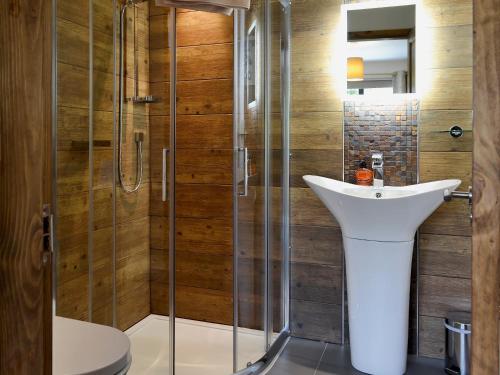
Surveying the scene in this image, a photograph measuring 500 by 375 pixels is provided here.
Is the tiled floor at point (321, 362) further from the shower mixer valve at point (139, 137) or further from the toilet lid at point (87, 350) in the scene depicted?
the shower mixer valve at point (139, 137)

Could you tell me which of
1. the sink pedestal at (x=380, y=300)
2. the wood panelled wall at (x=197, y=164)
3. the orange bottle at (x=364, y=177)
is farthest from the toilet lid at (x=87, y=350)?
the orange bottle at (x=364, y=177)

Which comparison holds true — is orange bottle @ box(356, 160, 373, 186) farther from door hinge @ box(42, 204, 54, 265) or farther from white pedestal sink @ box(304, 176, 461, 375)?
door hinge @ box(42, 204, 54, 265)

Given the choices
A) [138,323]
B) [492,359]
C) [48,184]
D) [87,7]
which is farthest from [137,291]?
[492,359]

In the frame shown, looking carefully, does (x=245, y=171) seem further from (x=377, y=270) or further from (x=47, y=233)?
(x=47, y=233)

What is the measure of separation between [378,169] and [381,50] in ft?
2.21

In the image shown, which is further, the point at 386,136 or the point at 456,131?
the point at 386,136

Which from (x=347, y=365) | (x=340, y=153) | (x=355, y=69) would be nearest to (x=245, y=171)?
(x=340, y=153)

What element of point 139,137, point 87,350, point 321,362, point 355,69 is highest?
point 355,69

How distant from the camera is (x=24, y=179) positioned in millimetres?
734

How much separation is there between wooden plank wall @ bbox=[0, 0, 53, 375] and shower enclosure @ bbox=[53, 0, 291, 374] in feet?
4.22

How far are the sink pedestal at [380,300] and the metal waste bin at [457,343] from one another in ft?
0.79

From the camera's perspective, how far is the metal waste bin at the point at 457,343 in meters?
2.25

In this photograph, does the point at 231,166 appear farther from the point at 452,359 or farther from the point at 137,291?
the point at 452,359

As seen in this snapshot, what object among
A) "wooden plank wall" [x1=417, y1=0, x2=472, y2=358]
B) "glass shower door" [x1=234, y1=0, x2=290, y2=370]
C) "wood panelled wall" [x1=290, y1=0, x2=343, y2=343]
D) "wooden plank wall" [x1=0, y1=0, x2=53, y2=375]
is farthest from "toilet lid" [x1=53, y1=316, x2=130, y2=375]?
"wooden plank wall" [x1=417, y1=0, x2=472, y2=358]
